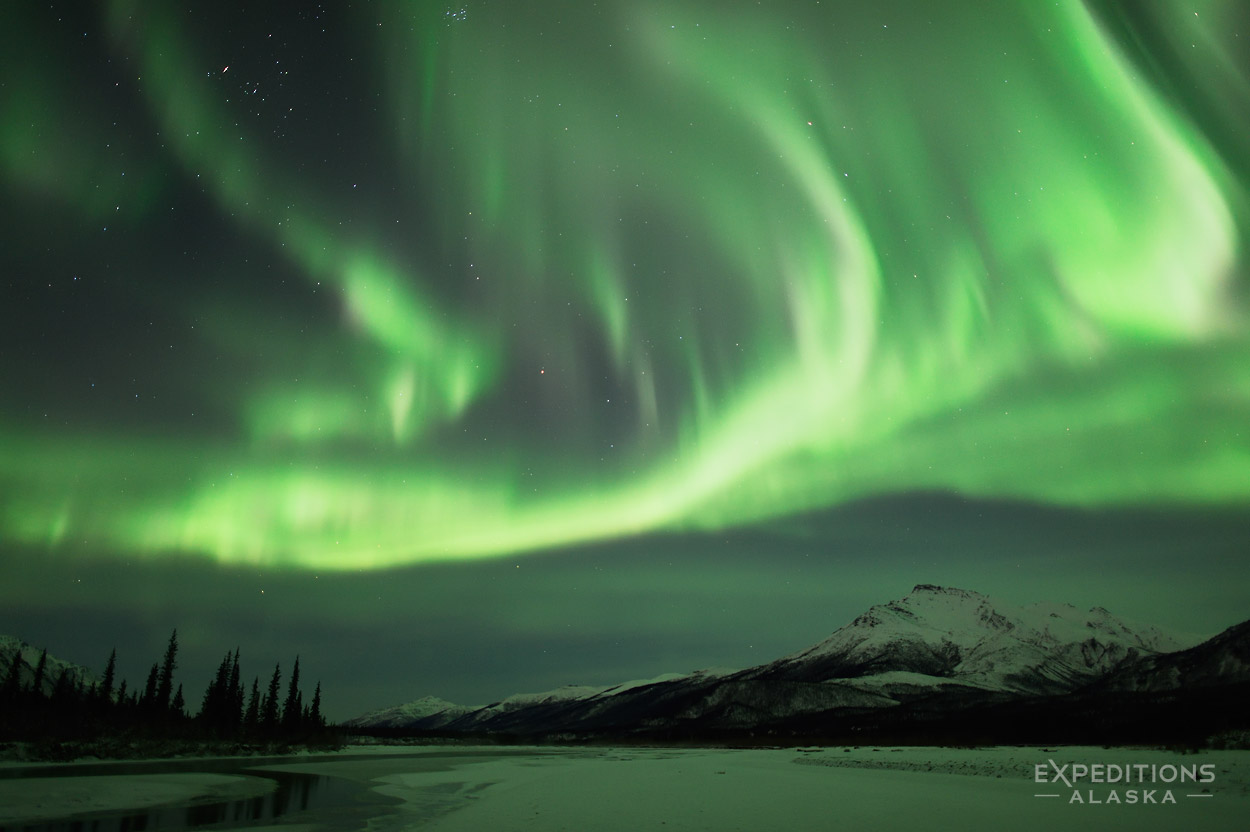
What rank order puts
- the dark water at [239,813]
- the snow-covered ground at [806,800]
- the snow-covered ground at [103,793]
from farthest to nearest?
the snow-covered ground at [103,793], the dark water at [239,813], the snow-covered ground at [806,800]

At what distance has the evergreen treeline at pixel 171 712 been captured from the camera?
101812 mm

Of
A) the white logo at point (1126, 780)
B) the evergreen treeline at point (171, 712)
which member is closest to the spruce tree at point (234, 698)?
the evergreen treeline at point (171, 712)

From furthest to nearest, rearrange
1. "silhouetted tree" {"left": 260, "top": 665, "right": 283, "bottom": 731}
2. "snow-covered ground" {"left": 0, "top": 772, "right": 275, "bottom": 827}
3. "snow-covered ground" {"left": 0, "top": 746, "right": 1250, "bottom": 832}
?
1. "silhouetted tree" {"left": 260, "top": 665, "right": 283, "bottom": 731}
2. "snow-covered ground" {"left": 0, "top": 772, "right": 275, "bottom": 827}
3. "snow-covered ground" {"left": 0, "top": 746, "right": 1250, "bottom": 832}

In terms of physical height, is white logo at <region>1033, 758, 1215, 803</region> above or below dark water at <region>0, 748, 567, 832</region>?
below

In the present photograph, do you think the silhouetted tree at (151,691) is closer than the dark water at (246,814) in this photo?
No

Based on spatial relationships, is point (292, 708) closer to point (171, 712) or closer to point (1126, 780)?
point (171, 712)

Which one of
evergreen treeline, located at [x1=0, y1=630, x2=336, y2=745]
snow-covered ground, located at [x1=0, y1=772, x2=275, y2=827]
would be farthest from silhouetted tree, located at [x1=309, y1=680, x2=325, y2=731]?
snow-covered ground, located at [x1=0, y1=772, x2=275, y2=827]

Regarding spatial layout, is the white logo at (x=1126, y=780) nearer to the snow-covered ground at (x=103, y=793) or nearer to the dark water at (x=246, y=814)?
the dark water at (x=246, y=814)

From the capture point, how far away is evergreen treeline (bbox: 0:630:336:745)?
102m

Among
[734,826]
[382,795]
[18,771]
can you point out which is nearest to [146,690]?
[18,771]

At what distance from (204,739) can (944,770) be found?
10043 cm

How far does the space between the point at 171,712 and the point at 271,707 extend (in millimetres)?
22867

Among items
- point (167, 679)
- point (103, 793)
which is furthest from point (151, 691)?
point (103, 793)

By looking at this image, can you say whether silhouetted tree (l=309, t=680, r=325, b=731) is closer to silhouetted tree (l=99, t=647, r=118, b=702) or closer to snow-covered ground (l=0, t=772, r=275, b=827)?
silhouetted tree (l=99, t=647, r=118, b=702)
